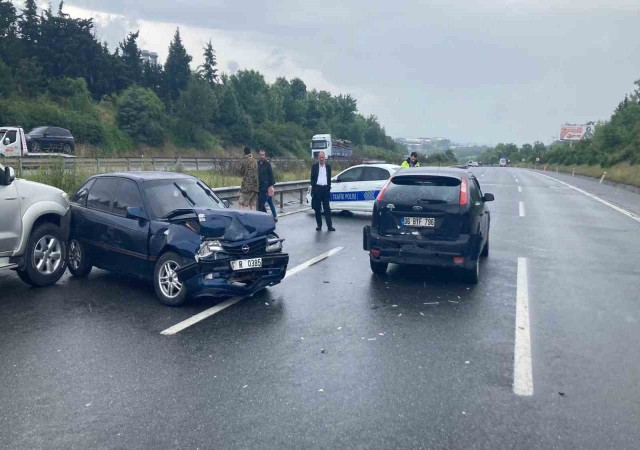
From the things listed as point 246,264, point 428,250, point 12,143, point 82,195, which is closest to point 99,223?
point 82,195

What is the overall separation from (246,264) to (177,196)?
162 centimetres

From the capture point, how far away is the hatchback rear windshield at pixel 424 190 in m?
8.31

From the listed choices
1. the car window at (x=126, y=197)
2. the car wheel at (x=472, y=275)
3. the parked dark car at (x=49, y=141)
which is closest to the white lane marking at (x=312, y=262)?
the car window at (x=126, y=197)

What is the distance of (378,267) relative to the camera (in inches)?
352

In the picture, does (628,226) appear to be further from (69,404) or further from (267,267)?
(69,404)

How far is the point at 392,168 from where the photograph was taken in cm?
1680

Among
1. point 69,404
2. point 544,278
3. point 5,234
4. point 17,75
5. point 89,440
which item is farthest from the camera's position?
point 17,75

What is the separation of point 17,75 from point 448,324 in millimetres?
63137

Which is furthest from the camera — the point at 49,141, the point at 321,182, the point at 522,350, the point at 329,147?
the point at 329,147

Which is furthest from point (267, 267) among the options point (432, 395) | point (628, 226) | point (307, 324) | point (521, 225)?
point (628, 226)

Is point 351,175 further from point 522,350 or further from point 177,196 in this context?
point 522,350

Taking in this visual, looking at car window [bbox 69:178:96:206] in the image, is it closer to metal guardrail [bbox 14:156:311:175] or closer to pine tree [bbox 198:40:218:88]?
metal guardrail [bbox 14:156:311:175]

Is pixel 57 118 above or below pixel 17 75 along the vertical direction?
below

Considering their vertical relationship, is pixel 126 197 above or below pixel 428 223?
above
